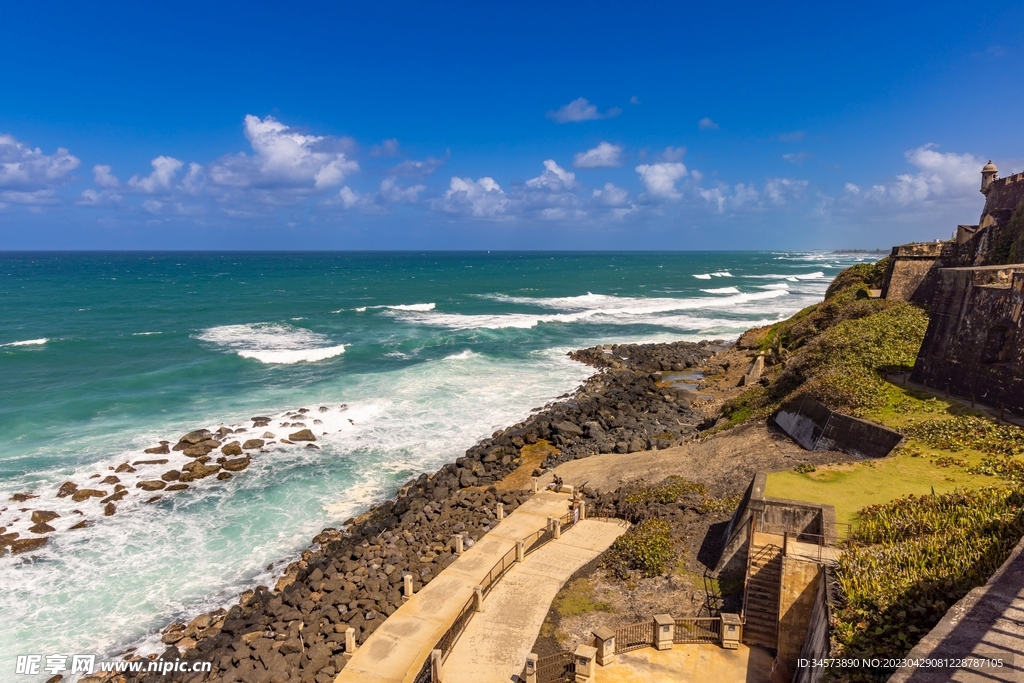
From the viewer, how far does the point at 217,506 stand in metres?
19.9

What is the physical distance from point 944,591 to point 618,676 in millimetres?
4858

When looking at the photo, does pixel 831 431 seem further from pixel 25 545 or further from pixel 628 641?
pixel 25 545

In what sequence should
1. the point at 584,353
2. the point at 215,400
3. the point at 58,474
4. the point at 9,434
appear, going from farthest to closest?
the point at 584,353, the point at 215,400, the point at 9,434, the point at 58,474

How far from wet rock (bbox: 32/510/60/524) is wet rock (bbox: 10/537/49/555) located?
1.12 m

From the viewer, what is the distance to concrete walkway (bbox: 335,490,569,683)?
35.5ft

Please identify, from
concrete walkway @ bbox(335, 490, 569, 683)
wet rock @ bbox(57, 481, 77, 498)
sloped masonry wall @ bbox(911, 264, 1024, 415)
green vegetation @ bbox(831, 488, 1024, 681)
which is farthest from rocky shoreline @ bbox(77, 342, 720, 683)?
sloped masonry wall @ bbox(911, 264, 1024, 415)

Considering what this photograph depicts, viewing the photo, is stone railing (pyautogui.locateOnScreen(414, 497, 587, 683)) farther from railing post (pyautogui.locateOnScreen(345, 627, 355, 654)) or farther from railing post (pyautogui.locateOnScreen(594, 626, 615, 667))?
railing post (pyautogui.locateOnScreen(594, 626, 615, 667))

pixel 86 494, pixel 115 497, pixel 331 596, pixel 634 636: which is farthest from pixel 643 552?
pixel 86 494

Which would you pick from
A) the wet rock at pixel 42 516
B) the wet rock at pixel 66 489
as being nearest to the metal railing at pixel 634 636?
the wet rock at pixel 42 516

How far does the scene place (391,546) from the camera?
16.2m

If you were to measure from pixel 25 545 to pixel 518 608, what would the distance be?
15104 mm

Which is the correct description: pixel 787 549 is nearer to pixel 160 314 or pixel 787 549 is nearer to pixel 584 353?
pixel 584 353

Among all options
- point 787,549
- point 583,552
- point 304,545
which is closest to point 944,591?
point 787,549

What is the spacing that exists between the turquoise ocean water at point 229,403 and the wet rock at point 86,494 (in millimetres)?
275
